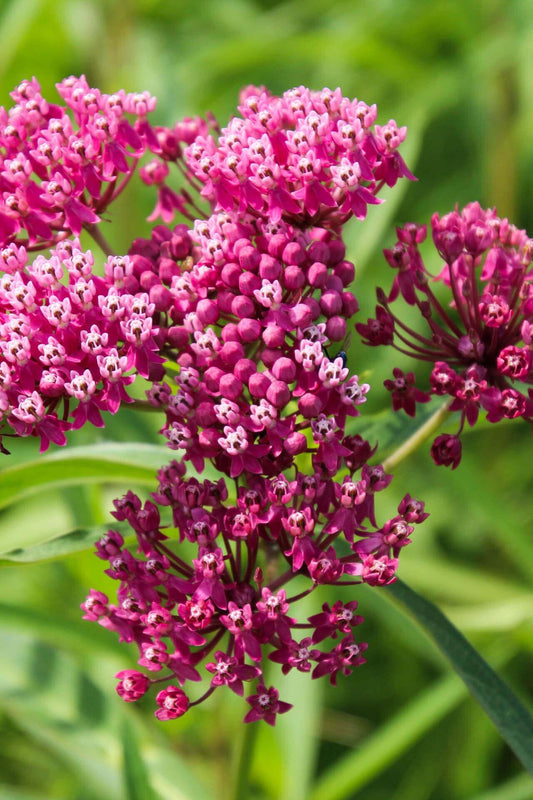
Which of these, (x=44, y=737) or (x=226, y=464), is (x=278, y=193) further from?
(x=44, y=737)

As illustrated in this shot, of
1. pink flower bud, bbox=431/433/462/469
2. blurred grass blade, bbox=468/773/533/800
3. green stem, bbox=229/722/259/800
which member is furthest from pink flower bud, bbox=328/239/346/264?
blurred grass blade, bbox=468/773/533/800

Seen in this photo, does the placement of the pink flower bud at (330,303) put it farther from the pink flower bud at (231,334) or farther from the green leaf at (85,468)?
the green leaf at (85,468)

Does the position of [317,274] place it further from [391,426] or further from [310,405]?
[391,426]

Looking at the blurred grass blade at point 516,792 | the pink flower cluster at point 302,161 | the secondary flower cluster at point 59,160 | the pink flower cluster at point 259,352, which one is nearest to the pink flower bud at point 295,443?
the pink flower cluster at point 259,352

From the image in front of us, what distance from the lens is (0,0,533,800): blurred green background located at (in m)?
2.07

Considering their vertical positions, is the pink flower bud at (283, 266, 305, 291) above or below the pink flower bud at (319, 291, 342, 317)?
above

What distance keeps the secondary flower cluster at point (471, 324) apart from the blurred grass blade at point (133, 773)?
2.34 ft

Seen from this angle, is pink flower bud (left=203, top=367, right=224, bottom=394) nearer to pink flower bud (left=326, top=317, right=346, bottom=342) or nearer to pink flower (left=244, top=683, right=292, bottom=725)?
pink flower bud (left=326, top=317, right=346, bottom=342)

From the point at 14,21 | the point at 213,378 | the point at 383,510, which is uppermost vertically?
the point at 14,21

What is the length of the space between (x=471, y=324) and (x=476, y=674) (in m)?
0.56

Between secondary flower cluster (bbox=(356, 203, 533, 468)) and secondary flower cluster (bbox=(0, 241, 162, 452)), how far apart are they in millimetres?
399

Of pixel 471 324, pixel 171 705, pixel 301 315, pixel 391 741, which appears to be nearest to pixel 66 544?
pixel 171 705

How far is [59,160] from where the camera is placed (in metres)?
1.53

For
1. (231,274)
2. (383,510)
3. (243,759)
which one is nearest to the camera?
(231,274)
